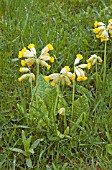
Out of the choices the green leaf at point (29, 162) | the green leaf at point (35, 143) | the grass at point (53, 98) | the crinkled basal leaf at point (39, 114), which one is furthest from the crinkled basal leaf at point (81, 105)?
the green leaf at point (29, 162)

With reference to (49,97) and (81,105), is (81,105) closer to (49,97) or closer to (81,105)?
(81,105)

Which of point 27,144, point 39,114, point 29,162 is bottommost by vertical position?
point 29,162

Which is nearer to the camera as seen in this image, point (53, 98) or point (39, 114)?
point (39, 114)

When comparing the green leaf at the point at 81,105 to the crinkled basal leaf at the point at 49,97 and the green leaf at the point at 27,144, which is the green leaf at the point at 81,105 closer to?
the crinkled basal leaf at the point at 49,97

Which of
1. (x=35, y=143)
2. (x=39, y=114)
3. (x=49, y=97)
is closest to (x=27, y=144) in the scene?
(x=35, y=143)

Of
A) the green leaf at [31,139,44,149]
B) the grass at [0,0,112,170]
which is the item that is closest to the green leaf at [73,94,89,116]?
the grass at [0,0,112,170]

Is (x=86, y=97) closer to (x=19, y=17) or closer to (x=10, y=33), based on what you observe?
(x=10, y=33)

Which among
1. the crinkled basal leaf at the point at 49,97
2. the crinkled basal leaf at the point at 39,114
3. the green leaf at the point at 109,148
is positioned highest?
the crinkled basal leaf at the point at 49,97

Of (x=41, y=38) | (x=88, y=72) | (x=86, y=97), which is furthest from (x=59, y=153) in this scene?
(x=41, y=38)
